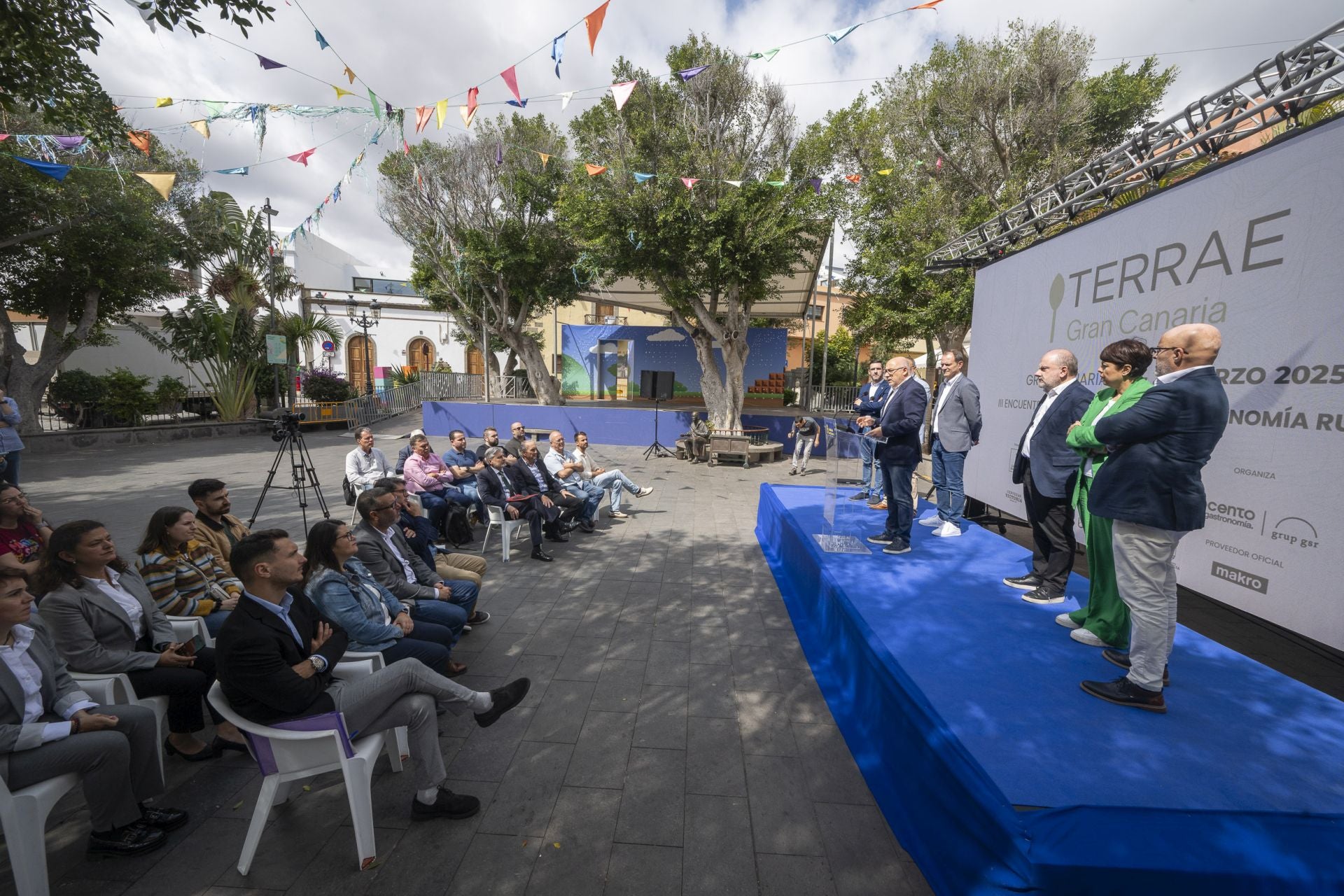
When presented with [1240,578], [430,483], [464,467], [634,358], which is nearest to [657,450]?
[464,467]

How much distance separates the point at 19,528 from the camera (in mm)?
3418

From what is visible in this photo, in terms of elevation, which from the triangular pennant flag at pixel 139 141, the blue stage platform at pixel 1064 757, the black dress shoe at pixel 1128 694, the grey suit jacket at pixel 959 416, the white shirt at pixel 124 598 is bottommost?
the blue stage platform at pixel 1064 757

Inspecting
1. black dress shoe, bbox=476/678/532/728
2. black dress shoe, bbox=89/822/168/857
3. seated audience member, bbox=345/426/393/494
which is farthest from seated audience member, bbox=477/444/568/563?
black dress shoe, bbox=89/822/168/857

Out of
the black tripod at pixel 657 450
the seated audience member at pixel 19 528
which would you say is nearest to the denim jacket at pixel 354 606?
the seated audience member at pixel 19 528

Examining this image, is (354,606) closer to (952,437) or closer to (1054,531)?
(1054,531)

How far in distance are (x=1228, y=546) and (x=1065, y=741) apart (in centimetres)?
247

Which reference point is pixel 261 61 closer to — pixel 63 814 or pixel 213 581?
pixel 213 581

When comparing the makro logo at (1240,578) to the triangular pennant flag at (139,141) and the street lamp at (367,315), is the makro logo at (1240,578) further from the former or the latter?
the street lamp at (367,315)

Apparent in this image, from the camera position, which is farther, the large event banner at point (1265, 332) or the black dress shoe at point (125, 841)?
the large event banner at point (1265, 332)

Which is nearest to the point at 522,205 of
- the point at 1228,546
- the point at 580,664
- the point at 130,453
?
the point at 130,453

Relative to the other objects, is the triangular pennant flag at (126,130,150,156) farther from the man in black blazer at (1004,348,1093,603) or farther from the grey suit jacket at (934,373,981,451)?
the man in black blazer at (1004,348,1093,603)

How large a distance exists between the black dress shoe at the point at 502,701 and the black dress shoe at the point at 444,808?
11.5 inches

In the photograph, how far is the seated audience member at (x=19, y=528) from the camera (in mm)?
3287

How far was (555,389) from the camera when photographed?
61.2 ft
